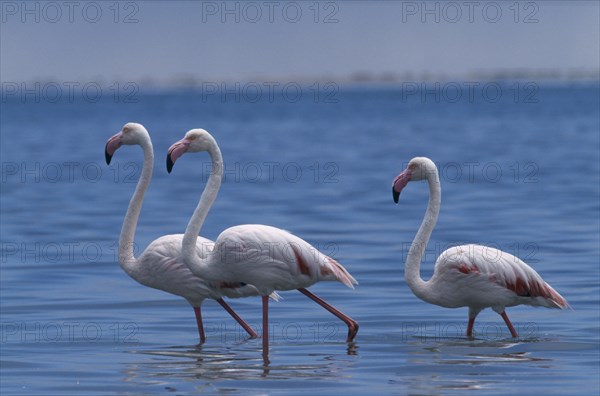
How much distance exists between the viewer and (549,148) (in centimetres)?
4197

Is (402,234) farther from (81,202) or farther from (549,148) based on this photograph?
(549,148)

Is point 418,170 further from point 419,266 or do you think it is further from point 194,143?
point 194,143

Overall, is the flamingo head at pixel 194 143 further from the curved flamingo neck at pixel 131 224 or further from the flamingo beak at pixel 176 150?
the curved flamingo neck at pixel 131 224

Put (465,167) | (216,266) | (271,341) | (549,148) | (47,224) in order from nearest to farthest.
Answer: (216,266), (271,341), (47,224), (465,167), (549,148)

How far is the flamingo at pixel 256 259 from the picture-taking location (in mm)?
8969

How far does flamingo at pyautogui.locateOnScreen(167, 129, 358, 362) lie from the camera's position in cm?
897

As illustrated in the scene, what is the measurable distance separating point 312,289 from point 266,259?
432cm

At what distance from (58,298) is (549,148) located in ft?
103

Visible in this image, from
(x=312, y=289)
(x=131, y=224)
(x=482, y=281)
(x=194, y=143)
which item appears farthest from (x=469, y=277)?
(x=312, y=289)

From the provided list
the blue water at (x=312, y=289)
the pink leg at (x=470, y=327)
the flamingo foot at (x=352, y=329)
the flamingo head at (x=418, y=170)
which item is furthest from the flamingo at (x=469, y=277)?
the flamingo foot at (x=352, y=329)

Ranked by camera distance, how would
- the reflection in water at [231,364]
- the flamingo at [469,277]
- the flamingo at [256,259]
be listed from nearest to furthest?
the reflection in water at [231,364] < the flamingo at [256,259] < the flamingo at [469,277]

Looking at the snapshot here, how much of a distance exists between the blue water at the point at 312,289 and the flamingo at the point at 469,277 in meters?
0.37

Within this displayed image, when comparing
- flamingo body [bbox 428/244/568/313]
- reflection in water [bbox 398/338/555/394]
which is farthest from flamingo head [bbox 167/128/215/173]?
reflection in water [bbox 398/338/555/394]

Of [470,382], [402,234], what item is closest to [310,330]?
[470,382]
